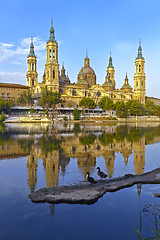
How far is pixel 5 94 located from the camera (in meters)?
96.9

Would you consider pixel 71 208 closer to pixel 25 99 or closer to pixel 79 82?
pixel 25 99

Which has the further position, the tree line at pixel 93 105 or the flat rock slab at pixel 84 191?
the tree line at pixel 93 105

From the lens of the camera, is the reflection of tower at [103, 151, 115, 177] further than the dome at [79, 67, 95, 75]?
No

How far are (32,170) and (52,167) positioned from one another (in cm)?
137

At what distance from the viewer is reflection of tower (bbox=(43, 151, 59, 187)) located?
44.1 feet

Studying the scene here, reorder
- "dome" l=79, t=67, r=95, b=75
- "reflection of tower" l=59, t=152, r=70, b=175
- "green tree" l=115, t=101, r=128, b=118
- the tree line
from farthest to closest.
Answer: "dome" l=79, t=67, r=95, b=75 → "green tree" l=115, t=101, r=128, b=118 → the tree line → "reflection of tower" l=59, t=152, r=70, b=175

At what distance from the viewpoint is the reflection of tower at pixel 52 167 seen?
530 inches

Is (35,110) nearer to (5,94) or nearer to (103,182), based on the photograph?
(5,94)

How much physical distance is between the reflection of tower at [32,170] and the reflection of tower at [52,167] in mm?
696

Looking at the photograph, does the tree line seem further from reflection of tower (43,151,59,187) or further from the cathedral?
reflection of tower (43,151,59,187)

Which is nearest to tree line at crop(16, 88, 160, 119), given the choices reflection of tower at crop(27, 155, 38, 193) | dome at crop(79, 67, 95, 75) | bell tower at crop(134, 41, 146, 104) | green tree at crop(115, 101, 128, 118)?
green tree at crop(115, 101, 128, 118)

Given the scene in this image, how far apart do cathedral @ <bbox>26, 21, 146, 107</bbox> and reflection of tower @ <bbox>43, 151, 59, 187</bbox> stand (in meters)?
76.8

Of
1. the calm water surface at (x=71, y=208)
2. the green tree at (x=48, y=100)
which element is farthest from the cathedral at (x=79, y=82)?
the calm water surface at (x=71, y=208)

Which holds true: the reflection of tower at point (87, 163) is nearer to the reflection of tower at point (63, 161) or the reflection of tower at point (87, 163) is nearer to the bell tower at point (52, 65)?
the reflection of tower at point (63, 161)
